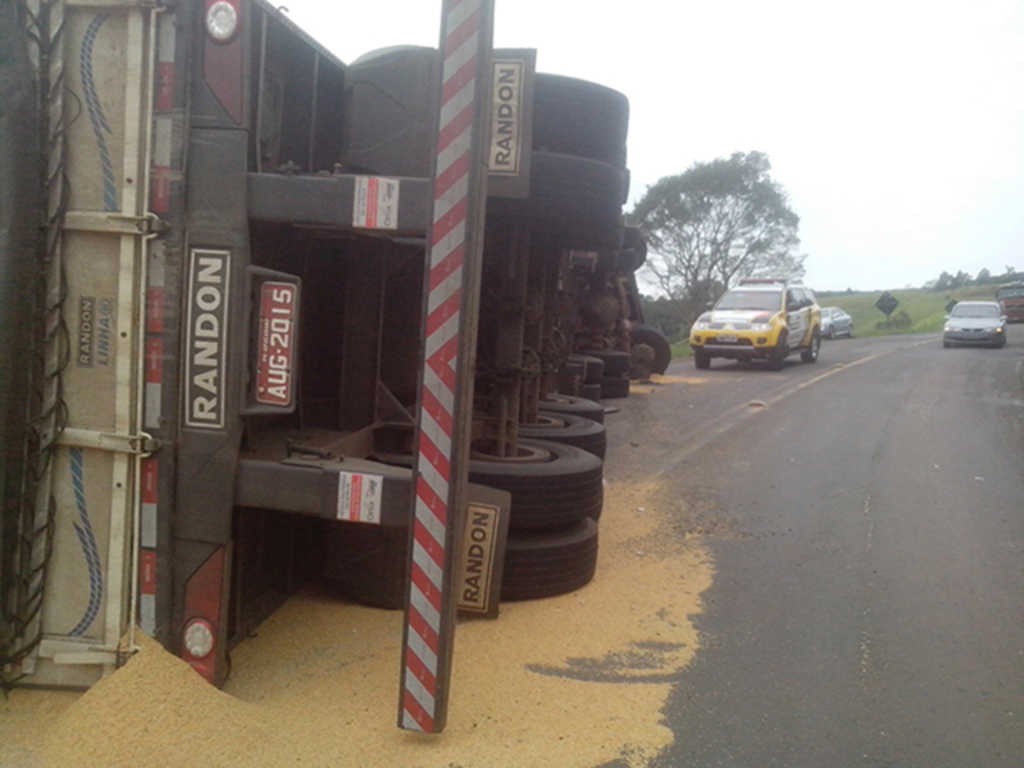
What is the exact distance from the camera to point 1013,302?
127 ft

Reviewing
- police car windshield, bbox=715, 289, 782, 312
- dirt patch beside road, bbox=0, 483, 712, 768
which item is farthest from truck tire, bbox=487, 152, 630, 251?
police car windshield, bbox=715, 289, 782, 312

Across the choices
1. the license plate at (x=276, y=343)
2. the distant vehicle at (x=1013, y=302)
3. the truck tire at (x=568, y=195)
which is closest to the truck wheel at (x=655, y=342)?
the truck tire at (x=568, y=195)

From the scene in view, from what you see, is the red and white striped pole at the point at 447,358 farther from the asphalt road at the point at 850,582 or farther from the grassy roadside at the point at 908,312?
the grassy roadside at the point at 908,312

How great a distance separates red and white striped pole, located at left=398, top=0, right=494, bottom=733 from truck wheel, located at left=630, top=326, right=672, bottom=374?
14.1 m

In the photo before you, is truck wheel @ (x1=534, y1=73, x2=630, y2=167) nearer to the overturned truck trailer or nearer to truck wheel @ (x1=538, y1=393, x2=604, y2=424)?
the overturned truck trailer

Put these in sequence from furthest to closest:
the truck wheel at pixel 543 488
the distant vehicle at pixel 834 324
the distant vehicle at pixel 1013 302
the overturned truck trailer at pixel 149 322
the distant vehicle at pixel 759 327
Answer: the distant vehicle at pixel 1013 302 < the distant vehicle at pixel 834 324 < the distant vehicle at pixel 759 327 < the truck wheel at pixel 543 488 < the overturned truck trailer at pixel 149 322

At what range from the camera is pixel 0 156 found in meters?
3.24

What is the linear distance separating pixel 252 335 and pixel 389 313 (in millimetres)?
1983

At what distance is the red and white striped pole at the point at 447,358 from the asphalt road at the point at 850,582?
97 centimetres

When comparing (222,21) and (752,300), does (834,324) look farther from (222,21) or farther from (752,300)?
(222,21)

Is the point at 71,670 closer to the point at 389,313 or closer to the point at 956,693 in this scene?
the point at 389,313

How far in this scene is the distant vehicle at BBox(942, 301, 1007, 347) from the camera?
86.7 ft

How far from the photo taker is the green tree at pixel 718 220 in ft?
143

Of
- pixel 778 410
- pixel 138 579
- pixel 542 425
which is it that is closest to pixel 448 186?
pixel 138 579
